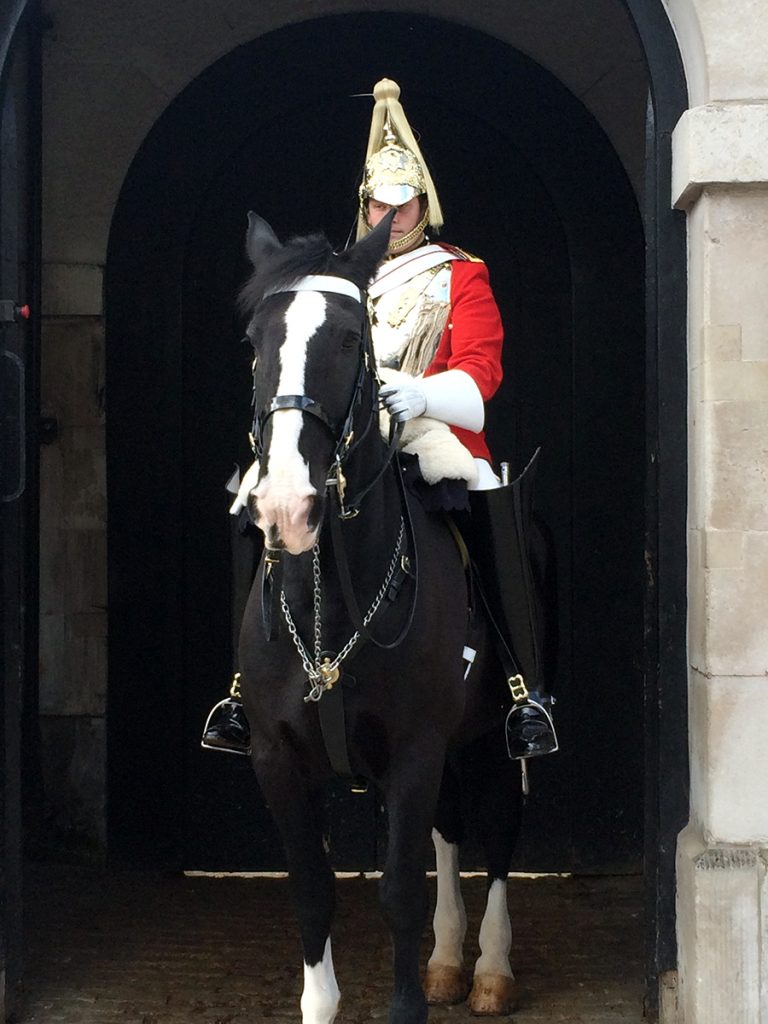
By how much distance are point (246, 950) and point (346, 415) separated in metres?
2.56

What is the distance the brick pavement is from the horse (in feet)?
2.64

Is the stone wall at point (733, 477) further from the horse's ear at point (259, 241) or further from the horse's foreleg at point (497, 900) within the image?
the horse's ear at point (259, 241)

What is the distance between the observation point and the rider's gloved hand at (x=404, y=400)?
4020mm

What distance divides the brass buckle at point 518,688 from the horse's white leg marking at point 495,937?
2.59ft

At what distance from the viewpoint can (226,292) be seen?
6.48 metres

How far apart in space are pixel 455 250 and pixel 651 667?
57.8 inches

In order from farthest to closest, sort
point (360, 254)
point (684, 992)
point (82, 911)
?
point (82, 911), point (684, 992), point (360, 254)

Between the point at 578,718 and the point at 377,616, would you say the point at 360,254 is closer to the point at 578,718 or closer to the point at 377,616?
the point at 377,616

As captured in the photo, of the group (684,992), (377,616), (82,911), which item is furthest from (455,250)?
(82,911)

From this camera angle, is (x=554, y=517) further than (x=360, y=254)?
Yes

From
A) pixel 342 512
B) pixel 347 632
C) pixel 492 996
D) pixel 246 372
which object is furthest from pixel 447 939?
pixel 246 372

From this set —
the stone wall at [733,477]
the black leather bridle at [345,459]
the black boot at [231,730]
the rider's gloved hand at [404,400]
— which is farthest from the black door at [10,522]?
the stone wall at [733,477]

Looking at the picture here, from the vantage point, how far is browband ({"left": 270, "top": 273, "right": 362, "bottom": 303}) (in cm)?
367

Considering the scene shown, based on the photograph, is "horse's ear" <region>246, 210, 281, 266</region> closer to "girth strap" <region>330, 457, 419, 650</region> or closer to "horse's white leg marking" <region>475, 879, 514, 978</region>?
"girth strap" <region>330, 457, 419, 650</region>
